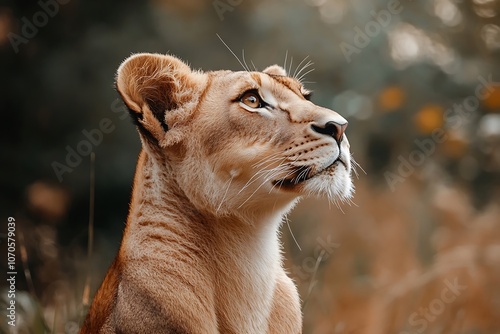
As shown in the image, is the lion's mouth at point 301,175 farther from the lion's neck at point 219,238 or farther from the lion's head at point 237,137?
the lion's neck at point 219,238

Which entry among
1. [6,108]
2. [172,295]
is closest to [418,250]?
[6,108]

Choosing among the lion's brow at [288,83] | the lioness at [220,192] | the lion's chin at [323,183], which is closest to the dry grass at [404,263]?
the lion's brow at [288,83]

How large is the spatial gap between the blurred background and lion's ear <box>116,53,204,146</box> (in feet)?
10.5

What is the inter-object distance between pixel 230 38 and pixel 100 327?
17.8 feet

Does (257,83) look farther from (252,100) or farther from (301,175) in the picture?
(301,175)

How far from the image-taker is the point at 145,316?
11.5ft

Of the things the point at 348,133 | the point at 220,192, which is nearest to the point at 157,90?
the point at 220,192

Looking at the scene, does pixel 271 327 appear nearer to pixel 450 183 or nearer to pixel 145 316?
pixel 145 316

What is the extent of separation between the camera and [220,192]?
3873 millimetres

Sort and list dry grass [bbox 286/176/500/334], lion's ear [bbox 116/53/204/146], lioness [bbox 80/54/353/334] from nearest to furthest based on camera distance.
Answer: lioness [bbox 80/54/353/334], lion's ear [bbox 116/53/204/146], dry grass [bbox 286/176/500/334]

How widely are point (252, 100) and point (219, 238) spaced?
28.6 inches

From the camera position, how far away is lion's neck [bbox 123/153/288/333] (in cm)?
382

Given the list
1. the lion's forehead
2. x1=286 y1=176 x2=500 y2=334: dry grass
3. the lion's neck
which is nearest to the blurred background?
x1=286 y1=176 x2=500 y2=334: dry grass

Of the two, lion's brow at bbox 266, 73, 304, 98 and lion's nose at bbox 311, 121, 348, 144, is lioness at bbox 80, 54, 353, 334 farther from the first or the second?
lion's brow at bbox 266, 73, 304, 98
